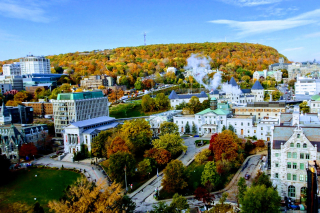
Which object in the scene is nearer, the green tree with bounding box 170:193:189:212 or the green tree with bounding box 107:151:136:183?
the green tree with bounding box 170:193:189:212

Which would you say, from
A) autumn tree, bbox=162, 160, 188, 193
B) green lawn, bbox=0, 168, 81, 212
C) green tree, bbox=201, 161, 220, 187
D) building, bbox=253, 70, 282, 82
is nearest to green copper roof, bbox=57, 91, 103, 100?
green lawn, bbox=0, 168, 81, 212

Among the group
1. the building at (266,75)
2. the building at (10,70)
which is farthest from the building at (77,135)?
the building at (10,70)

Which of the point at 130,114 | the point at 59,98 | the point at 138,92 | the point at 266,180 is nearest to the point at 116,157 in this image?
the point at 266,180

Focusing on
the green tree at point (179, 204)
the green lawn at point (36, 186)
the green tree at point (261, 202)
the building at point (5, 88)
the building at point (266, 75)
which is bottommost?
the green lawn at point (36, 186)

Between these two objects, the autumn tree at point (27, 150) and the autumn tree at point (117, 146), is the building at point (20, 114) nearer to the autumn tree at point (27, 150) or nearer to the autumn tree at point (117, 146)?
the autumn tree at point (27, 150)

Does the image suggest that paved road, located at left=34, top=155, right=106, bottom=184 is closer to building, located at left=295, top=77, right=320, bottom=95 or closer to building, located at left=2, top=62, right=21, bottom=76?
building, located at left=295, top=77, right=320, bottom=95

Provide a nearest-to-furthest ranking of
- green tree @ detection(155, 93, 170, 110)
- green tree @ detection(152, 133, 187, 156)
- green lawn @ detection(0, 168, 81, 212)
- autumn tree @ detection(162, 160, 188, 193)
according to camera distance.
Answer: autumn tree @ detection(162, 160, 188, 193)
green lawn @ detection(0, 168, 81, 212)
green tree @ detection(152, 133, 187, 156)
green tree @ detection(155, 93, 170, 110)

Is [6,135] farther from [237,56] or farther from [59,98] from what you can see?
[237,56]
